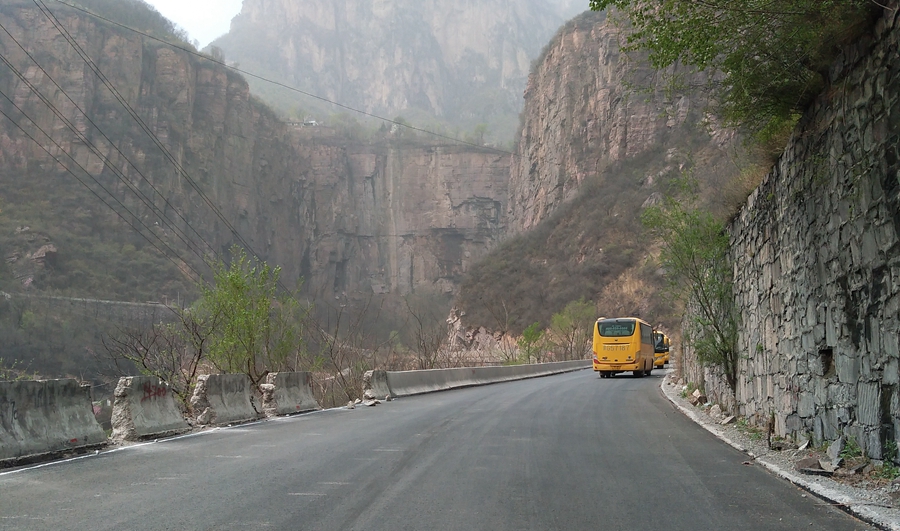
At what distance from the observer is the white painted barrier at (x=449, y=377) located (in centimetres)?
2438

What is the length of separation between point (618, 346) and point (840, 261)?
3126 centimetres

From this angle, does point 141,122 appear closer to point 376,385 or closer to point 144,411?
point 376,385

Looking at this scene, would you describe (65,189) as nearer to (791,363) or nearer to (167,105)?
(167,105)

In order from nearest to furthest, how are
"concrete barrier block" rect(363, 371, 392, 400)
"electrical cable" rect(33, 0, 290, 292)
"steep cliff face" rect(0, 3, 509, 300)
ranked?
"concrete barrier block" rect(363, 371, 392, 400) → "steep cliff face" rect(0, 3, 509, 300) → "electrical cable" rect(33, 0, 290, 292)

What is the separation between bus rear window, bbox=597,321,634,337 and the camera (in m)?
39.1

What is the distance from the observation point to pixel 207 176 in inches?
4828

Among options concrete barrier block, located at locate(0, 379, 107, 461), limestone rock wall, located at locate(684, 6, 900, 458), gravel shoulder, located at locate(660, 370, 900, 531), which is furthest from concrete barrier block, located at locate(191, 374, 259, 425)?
limestone rock wall, located at locate(684, 6, 900, 458)

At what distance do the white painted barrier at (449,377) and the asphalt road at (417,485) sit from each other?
1094 cm

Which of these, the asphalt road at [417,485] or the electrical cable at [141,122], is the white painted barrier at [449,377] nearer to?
the asphalt road at [417,485]

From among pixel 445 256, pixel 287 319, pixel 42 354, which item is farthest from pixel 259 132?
pixel 287 319

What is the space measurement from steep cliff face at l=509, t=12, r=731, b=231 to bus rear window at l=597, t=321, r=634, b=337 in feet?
169

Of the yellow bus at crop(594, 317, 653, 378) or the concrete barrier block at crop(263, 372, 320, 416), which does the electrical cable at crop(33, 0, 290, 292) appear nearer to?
the yellow bus at crop(594, 317, 653, 378)

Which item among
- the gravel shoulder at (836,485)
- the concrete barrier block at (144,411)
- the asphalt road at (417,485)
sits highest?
the concrete barrier block at (144,411)

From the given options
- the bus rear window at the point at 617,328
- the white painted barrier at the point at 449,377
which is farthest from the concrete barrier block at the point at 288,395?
the bus rear window at the point at 617,328
